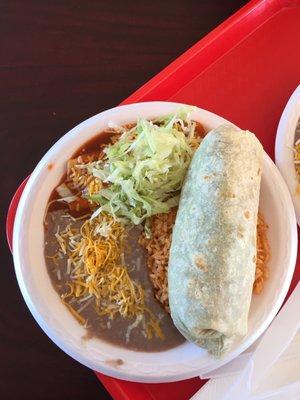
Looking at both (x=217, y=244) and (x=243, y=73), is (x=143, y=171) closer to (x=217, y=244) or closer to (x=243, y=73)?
(x=217, y=244)

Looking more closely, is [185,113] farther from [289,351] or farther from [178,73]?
[289,351]

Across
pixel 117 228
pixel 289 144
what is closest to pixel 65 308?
pixel 117 228

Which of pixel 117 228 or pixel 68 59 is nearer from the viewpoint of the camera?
pixel 117 228

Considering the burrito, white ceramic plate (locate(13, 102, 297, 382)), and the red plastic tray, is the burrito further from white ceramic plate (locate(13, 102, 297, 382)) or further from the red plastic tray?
the red plastic tray

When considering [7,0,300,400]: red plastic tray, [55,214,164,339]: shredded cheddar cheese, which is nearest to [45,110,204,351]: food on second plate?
[55,214,164,339]: shredded cheddar cheese

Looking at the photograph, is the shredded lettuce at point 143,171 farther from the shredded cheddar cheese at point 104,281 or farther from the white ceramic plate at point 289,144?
the white ceramic plate at point 289,144

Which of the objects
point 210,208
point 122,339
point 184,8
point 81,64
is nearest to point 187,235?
point 210,208
